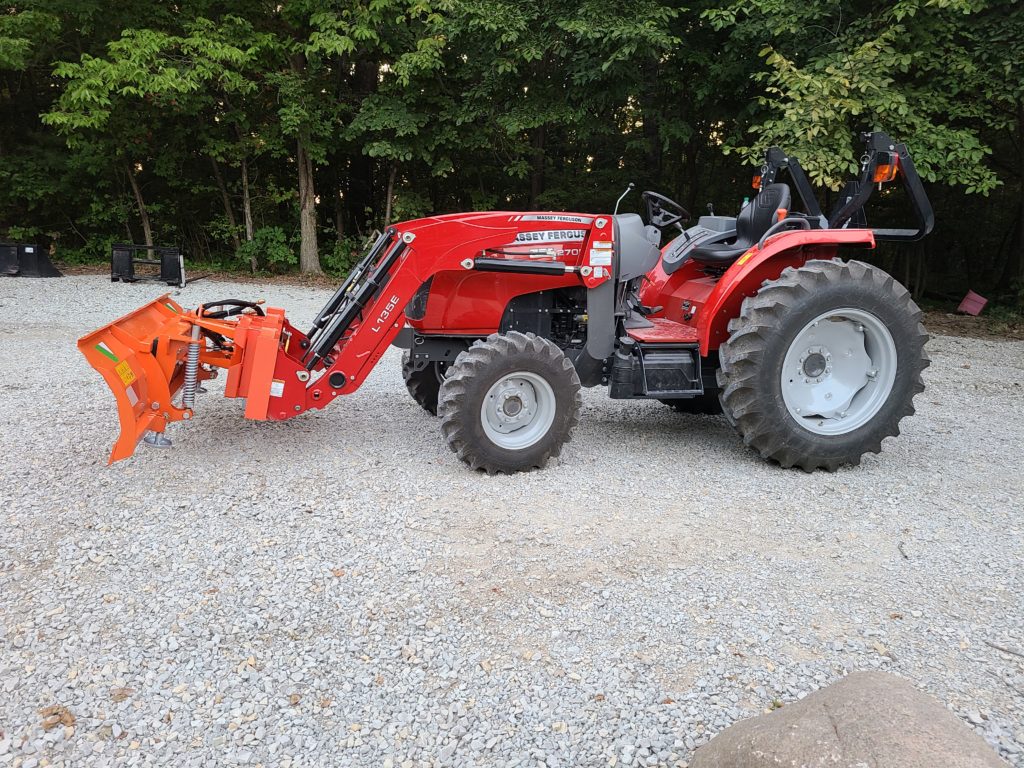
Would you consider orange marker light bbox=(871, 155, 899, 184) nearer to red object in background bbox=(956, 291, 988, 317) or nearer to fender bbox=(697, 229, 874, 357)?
fender bbox=(697, 229, 874, 357)

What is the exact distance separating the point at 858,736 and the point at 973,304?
481 inches

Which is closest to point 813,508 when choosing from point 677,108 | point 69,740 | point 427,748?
point 427,748

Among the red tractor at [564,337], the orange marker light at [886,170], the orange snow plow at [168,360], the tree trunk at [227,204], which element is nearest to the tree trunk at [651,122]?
the orange marker light at [886,170]

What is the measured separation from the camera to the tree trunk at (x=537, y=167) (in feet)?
41.1

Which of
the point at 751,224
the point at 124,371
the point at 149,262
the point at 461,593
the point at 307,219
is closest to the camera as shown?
the point at 461,593

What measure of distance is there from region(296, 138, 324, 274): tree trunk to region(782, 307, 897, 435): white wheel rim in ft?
34.8

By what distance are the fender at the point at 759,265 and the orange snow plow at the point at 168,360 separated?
2.54 metres

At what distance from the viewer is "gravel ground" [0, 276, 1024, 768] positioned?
7.03ft

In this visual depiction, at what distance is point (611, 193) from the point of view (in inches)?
522

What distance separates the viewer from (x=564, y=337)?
458cm

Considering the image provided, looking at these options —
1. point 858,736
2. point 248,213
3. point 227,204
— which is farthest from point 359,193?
point 858,736

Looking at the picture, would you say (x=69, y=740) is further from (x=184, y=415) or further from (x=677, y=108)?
(x=677, y=108)

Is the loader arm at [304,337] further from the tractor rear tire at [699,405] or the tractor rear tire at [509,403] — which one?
the tractor rear tire at [699,405]

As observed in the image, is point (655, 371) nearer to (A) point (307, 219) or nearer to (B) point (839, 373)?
(B) point (839, 373)
